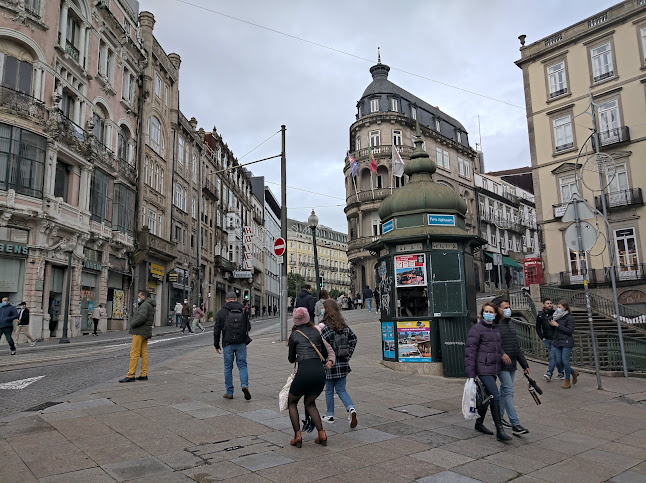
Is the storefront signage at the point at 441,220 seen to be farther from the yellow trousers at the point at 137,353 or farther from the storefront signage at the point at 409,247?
the yellow trousers at the point at 137,353

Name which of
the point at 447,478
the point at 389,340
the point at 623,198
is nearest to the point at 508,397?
the point at 447,478

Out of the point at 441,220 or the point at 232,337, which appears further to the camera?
the point at 441,220

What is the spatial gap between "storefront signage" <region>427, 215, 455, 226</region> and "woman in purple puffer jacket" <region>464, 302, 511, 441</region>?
4.78 meters

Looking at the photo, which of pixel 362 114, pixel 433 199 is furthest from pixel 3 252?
pixel 362 114

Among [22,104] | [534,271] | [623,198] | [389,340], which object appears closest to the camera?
[389,340]

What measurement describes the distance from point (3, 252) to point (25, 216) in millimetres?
1779

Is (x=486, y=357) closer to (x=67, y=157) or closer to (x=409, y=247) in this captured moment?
(x=409, y=247)

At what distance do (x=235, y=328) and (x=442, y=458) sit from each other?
13.1 ft

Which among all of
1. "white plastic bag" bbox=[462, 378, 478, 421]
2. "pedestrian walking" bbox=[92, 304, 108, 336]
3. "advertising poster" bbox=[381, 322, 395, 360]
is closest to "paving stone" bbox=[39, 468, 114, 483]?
"white plastic bag" bbox=[462, 378, 478, 421]

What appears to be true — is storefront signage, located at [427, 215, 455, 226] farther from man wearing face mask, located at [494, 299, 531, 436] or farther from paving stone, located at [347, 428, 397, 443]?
paving stone, located at [347, 428, 397, 443]

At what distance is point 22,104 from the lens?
2208 cm

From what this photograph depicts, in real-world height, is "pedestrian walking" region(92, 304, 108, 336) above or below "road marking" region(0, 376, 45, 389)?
above

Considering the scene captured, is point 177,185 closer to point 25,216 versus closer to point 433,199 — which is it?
point 25,216

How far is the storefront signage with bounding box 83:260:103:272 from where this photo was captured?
26.9 m
